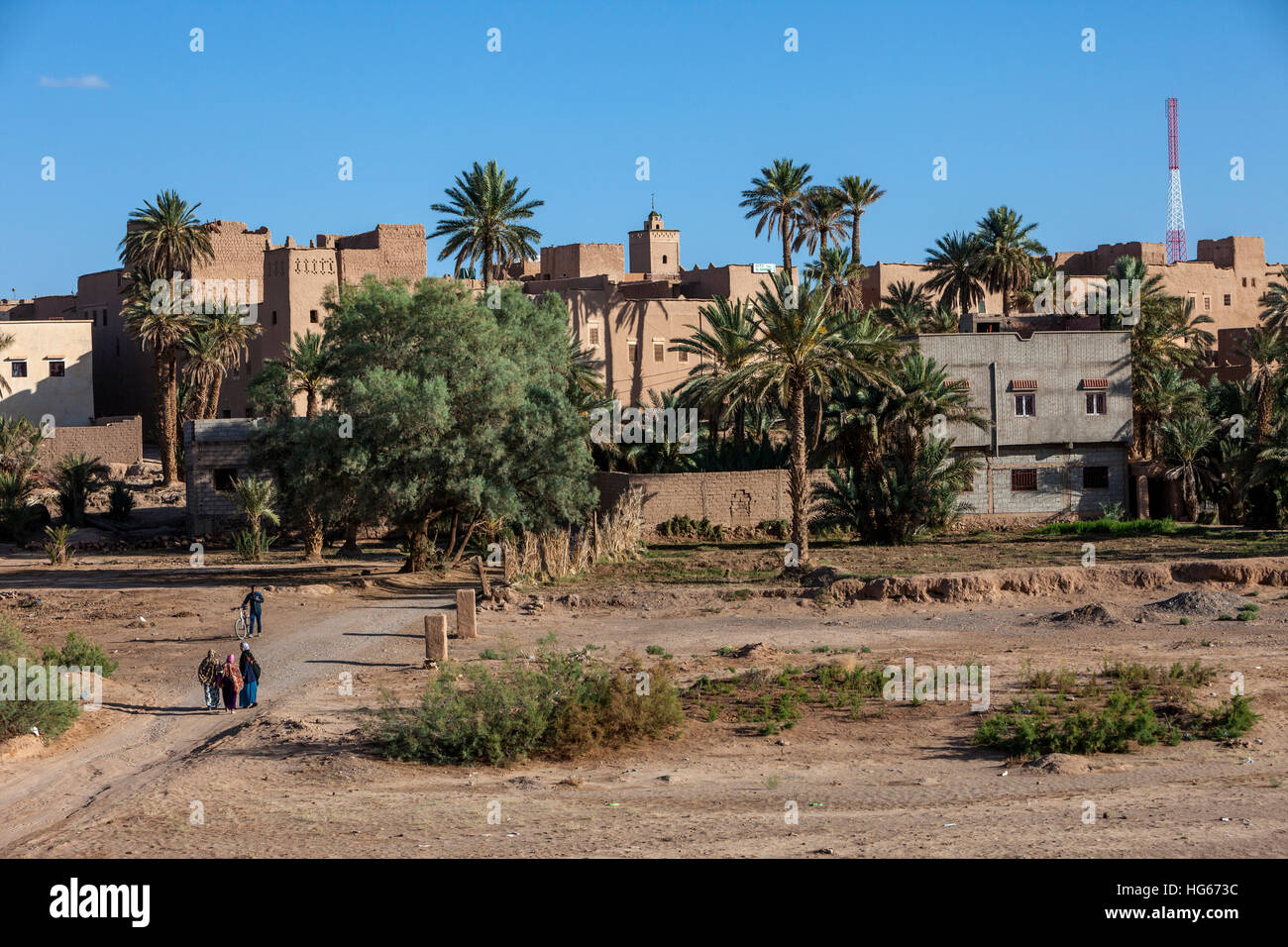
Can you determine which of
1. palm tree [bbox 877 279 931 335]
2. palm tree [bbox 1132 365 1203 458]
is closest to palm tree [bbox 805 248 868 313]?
palm tree [bbox 877 279 931 335]

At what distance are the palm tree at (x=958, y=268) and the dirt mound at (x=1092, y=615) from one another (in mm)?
39508

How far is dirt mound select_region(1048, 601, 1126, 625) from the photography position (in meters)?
23.1

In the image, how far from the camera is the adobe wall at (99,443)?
51.2 m

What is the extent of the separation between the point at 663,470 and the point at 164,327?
2386cm

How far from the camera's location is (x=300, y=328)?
2122 inches

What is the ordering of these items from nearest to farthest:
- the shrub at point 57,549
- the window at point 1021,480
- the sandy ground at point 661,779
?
the sandy ground at point 661,779, the shrub at point 57,549, the window at point 1021,480

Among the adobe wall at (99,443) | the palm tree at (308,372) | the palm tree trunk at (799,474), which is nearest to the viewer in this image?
the palm tree trunk at (799,474)

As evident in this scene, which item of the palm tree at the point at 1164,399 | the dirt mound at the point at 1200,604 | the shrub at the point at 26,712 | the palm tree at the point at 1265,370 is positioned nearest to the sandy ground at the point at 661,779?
the shrub at the point at 26,712

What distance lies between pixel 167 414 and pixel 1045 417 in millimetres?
35182

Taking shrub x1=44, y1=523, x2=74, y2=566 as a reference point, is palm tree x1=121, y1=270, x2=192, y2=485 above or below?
above

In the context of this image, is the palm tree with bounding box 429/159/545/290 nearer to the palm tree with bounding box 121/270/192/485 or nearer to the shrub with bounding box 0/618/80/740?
the palm tree with bounding box 121/270/192/485

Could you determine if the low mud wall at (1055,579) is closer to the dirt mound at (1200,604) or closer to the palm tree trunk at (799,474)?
the dirt mound at (1200,604)

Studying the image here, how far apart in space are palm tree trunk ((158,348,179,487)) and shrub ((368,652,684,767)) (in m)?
39.0
